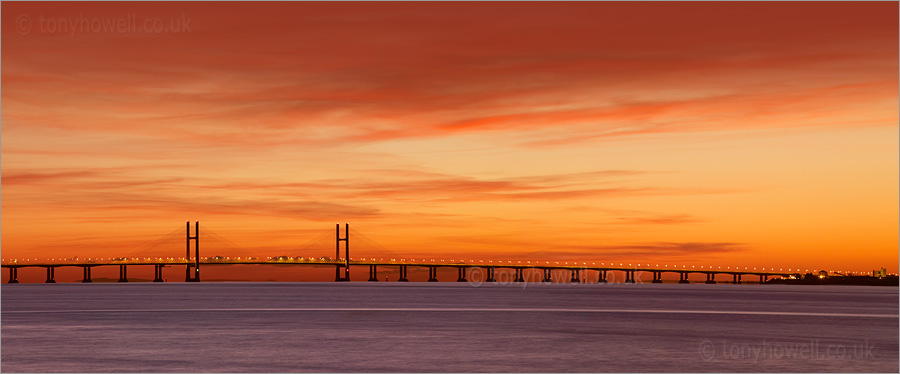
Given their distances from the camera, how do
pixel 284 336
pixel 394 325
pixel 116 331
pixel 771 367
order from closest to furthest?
pixel 771 367 < pixel 284 336 < pixel 116 331 < pixel 394 325

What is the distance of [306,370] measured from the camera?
78.8ft

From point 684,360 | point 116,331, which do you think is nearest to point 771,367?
point 684,360

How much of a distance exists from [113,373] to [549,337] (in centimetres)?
1649

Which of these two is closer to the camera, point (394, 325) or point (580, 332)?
point (580, 332)

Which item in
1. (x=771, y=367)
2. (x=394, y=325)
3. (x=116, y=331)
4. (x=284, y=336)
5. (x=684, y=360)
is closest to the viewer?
(x=771, y=367)

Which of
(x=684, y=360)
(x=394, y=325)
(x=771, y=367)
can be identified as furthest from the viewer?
(x=394, y=325)

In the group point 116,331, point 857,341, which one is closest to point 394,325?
point 116,331

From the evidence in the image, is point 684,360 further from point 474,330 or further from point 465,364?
point 474,330

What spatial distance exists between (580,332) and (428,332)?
18.8 feet

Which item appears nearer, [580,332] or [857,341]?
[857,341]

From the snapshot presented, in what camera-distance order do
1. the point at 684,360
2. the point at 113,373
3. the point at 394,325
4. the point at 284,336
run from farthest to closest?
the point at 394,325, the point at 284,336, the point at 684,360, the point at 113,373

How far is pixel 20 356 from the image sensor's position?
2716 centimetres

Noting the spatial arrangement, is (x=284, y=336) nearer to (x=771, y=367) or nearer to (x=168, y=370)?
(x=168, y=370)

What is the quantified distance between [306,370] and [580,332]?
17.3 m
